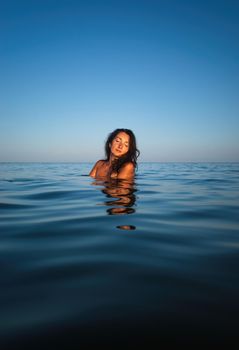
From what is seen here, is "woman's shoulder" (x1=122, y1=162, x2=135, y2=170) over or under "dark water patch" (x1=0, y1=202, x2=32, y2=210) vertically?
over

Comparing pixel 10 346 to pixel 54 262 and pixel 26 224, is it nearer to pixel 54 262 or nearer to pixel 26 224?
pixel 54 262

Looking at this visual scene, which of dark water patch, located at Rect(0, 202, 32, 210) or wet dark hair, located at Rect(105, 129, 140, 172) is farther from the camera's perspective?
wet dark hair, located at Rect(105, 129, 140, 172)

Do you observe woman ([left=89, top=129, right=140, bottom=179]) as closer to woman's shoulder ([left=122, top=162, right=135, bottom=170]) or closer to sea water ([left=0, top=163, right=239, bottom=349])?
woman's shoulder ([left=122, top=162, right=135, bottom=170])

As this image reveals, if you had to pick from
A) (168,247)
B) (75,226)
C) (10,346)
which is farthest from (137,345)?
(75,226)

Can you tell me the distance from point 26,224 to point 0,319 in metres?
1.57

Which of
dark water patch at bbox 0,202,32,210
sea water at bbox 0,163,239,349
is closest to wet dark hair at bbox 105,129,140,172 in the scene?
dark water patch at bbox 0,202,32,210

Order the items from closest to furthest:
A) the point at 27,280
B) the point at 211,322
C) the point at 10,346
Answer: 1. the point at 10,346
2. the point at 211,322
3. the point at 27,280

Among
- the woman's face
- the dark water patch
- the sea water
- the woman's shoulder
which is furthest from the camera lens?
the woman's face

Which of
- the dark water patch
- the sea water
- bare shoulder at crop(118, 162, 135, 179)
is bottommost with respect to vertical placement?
the dark water patch

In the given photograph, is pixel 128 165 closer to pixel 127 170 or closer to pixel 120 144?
pixel 127 170

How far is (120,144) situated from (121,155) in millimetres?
350

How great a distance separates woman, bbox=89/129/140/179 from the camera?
699cm

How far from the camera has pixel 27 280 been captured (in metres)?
1.26

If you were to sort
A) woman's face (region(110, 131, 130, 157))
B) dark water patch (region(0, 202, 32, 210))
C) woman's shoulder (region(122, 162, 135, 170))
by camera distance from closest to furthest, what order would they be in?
dark water patch (region(0, 202, 32, 210))
woman's shoulder (region(122, 162, 135, 170))
woman's face (region(110, 131, 130, 157))
